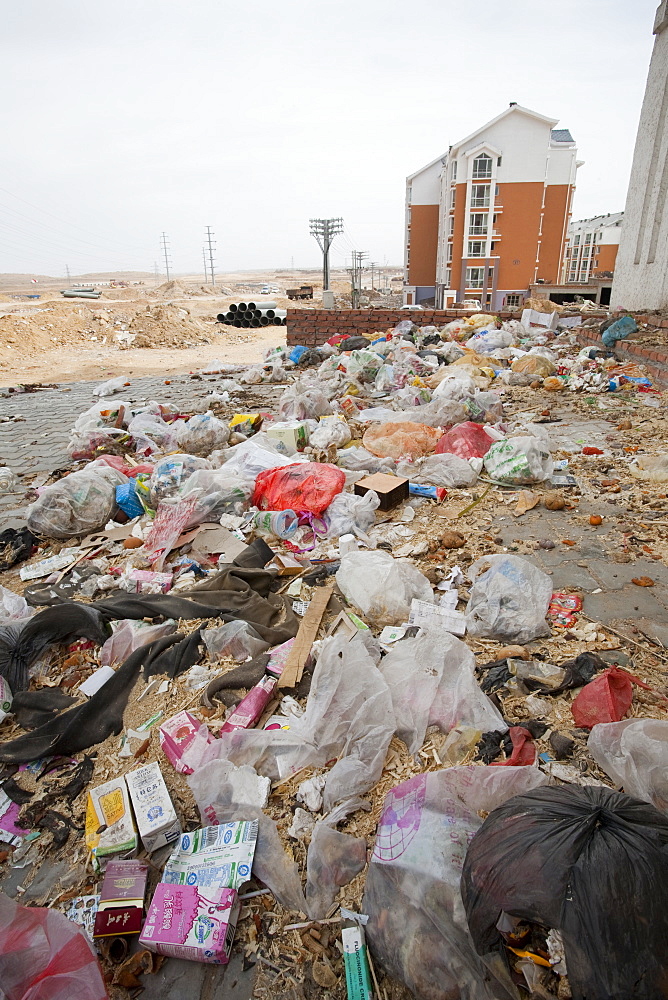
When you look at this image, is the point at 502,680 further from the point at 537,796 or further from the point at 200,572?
the point at 200,572

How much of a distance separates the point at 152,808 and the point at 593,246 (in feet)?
146

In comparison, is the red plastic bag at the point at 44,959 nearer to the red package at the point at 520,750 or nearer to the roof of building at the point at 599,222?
the red package at the point at 520,750

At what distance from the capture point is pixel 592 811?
1.08 metres

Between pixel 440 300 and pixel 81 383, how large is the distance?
20.7 meters

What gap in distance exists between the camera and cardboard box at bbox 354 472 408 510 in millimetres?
3617

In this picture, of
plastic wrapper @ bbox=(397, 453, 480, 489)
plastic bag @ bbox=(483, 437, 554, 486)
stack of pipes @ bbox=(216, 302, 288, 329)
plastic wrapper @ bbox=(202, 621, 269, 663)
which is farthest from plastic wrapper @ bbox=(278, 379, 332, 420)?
stack of pipes @ bbox=(216, 302, 288, 329)

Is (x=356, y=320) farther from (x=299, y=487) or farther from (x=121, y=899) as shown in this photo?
(x=121, y=899)

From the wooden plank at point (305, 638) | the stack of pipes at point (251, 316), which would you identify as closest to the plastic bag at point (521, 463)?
the wooden plank at point (305, 638)

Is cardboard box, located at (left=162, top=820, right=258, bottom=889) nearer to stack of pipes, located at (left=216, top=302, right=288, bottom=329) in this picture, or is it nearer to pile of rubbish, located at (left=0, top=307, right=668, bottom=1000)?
pile of rubbish, located at (left=0, top=307, right=668, bottom=1000)

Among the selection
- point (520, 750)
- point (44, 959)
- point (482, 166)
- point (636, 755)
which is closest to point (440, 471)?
point (520, 750)

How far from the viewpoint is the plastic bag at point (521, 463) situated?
3.77 m

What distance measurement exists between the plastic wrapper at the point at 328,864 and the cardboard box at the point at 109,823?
0.55m

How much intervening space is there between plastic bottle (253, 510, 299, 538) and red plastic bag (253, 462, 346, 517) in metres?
0.11

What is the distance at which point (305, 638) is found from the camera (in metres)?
2.33
